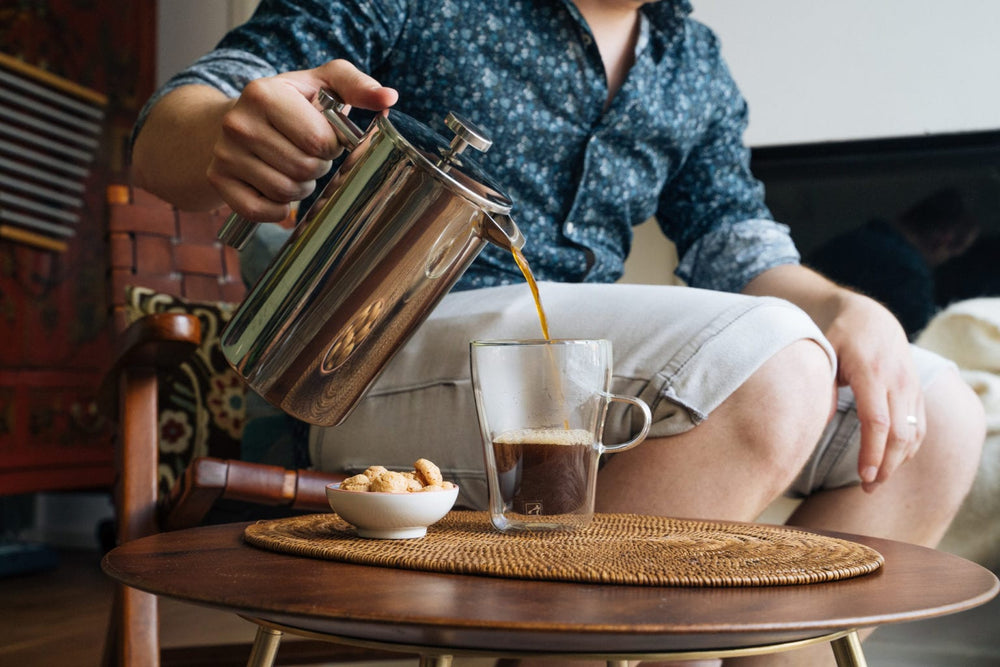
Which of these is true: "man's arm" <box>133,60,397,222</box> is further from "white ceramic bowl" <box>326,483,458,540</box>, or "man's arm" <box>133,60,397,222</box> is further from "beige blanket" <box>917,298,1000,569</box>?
"beige blanket" <box>917,298,1000,569</box>

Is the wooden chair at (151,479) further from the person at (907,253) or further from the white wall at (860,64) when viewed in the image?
the white wall at (860,64)

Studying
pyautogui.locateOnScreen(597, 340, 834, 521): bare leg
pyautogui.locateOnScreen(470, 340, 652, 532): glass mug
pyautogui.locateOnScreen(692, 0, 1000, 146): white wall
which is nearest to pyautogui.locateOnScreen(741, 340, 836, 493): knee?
pyautogui.locateOnScreen(597, 340, 834, 521): bare leg

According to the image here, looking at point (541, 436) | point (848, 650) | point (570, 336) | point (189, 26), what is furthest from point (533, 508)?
point (189, 26)

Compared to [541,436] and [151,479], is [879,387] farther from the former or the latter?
[151,479]

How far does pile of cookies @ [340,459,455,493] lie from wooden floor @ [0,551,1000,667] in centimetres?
86

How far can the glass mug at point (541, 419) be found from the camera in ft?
1.62

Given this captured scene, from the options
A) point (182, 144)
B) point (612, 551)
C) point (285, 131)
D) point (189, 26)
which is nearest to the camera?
point (612, 551)

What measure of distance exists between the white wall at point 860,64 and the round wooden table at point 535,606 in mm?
1708

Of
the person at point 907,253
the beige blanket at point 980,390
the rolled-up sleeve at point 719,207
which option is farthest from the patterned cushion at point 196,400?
the person at point 907,253

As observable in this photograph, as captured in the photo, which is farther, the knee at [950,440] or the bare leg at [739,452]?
the knee at [950,440]

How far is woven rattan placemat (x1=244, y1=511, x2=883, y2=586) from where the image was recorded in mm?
396

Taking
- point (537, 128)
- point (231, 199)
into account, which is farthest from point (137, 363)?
point (537, 128)

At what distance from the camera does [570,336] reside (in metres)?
0.78

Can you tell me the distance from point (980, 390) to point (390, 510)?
1171 mm
